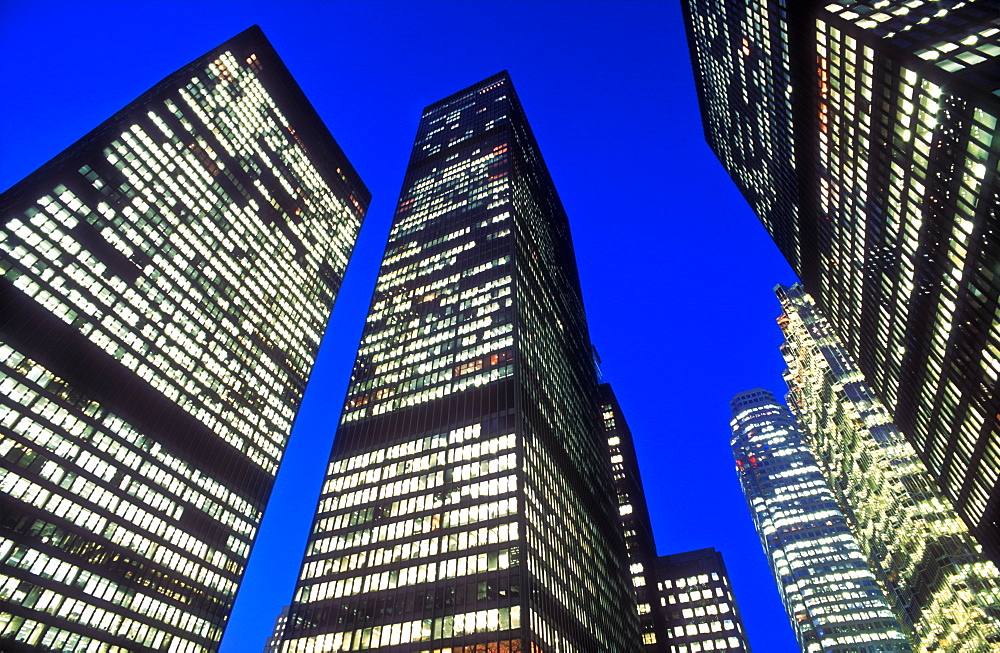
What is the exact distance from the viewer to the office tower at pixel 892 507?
9688 cm

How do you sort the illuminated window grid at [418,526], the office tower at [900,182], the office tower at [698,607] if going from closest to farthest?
1. the office tower at [900,182]
2. the illuminated window grid at [418,526]
3. the office tower at [698,607]

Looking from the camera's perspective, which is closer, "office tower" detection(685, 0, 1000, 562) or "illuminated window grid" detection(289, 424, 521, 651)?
"office tower" detection(685, 0, 1000, 562)

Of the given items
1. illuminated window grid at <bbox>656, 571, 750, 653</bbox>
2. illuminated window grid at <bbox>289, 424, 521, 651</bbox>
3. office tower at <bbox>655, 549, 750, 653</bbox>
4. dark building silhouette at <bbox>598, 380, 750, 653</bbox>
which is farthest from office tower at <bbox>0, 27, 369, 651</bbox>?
illuminated window grid at <bbox>656, 571, 750, 653</bbox>

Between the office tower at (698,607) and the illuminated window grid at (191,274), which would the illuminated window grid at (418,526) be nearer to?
the illuminated window grid at (191,274)

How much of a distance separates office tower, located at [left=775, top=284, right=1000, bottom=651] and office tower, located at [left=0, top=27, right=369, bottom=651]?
130641 millimetres

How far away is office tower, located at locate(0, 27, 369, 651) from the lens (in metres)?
71.2

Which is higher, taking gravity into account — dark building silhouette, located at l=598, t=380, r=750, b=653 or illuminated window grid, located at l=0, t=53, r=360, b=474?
illuminated window grid, located at l=0, t=53, r=360, b=474

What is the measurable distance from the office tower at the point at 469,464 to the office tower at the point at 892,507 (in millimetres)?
59372

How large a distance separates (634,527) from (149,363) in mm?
128193

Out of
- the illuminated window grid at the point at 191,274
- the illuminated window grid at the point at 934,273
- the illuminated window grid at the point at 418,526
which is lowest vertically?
the illuminated window grid at the point at 418,526

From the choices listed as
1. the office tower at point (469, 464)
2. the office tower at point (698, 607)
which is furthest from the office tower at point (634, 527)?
the office tower at point (469, 464)

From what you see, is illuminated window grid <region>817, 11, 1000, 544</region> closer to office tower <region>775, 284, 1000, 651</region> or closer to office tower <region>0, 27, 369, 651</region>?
office tower <region>775, 284, 1000, 651</region>

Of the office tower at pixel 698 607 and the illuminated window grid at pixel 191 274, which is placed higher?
the illuminated window grid at pixel 191 274

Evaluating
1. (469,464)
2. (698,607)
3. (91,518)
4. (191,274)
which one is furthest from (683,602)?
(191,274)
